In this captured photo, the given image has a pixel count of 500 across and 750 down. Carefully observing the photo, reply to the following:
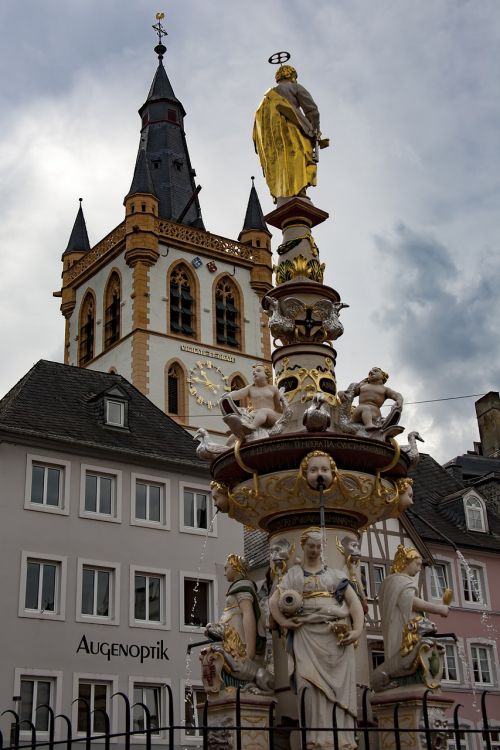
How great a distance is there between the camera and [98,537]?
2975 cm

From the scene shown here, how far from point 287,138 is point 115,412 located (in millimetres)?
20377

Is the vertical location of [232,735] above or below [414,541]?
below

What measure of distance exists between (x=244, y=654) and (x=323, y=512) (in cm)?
160

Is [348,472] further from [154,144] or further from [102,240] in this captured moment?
[154,144]

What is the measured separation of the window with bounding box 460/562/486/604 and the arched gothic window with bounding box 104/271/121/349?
34.6m

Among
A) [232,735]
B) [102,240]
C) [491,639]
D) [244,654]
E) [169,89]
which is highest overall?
[169,89]

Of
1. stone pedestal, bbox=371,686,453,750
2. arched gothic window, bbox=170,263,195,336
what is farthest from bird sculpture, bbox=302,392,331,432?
arched gothic window, bbox=170,263,195,336

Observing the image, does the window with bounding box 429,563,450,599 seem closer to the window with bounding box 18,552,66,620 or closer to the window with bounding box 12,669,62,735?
the window with bounding box 18,552,66,620

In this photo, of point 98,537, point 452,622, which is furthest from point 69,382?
point 452,622

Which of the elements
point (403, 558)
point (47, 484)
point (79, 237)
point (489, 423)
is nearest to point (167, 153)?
point (79, 237)

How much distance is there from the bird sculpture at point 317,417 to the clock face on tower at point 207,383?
52.2 meters

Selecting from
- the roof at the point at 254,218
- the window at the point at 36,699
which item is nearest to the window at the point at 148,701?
the window at the point at 36,699

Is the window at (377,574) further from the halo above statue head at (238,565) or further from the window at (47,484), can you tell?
the halo above statue head at (238,565)

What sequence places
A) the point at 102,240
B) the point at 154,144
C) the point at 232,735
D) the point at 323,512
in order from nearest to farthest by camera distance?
the point at 232,735
the point at 323,512
the point at 102,240
the point at 154,144
